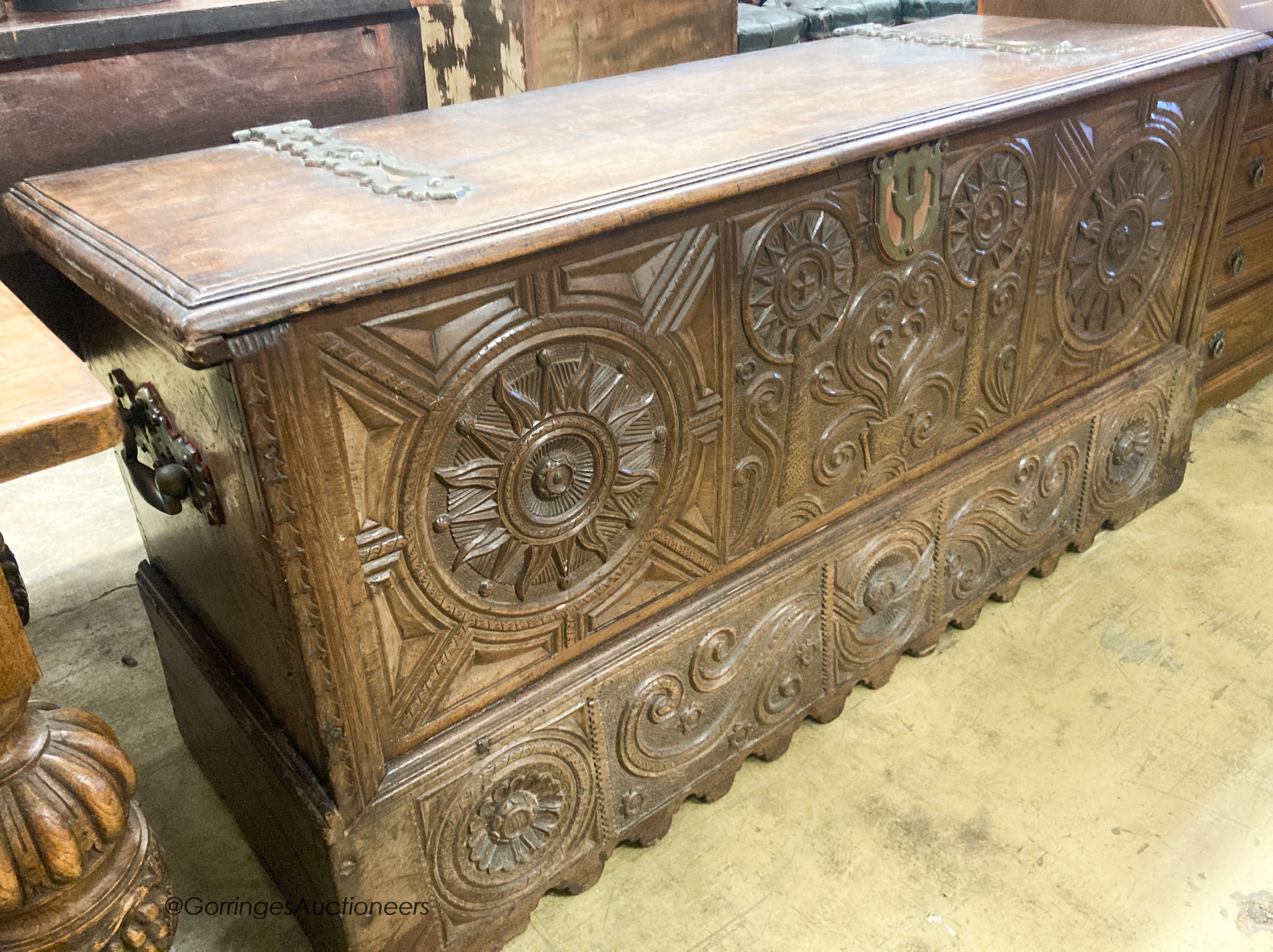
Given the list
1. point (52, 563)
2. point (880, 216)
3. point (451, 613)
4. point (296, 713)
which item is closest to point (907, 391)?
point (880, 216)

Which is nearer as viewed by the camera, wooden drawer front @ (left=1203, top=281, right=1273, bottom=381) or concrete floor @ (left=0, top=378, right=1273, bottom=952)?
concrete floor @ (left=0, top=378, right=1273, bottom=952)

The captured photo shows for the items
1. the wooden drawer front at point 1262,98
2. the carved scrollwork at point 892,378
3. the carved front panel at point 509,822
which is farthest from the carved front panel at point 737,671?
the wooden drawer front at point 1262,98

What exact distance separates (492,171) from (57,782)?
0.89m

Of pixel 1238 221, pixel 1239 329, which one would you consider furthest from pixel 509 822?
pixel 1239 329

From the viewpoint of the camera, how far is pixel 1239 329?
9.29 ft

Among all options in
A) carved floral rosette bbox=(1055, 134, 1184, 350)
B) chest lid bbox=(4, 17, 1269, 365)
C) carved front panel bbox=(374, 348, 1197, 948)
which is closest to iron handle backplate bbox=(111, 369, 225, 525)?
chest lid bbox=(4, 17, 1269, 365)

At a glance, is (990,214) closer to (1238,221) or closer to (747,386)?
(747,386)

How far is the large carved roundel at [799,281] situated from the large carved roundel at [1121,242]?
2.08 feet

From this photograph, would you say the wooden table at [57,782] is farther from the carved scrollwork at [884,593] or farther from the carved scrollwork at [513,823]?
the carved scrollwork at [884,593]

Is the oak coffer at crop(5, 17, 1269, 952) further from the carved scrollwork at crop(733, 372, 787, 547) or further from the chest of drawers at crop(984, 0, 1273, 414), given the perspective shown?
the chest of drawers at crop(984, 0, 1273, 414)

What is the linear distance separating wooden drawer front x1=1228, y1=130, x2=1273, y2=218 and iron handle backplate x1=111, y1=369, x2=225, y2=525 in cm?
229

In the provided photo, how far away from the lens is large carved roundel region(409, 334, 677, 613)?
1.26m

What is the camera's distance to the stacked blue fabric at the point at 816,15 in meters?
4.04

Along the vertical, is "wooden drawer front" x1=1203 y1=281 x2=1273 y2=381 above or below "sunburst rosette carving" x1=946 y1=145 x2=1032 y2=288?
below
